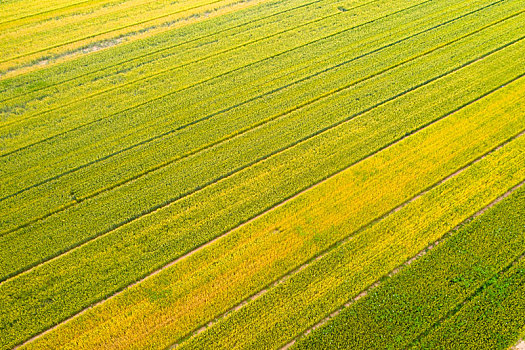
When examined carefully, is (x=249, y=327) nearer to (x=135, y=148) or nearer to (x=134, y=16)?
(x=135, y=148)

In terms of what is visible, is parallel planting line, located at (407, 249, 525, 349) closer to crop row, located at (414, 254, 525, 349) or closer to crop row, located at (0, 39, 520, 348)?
crop row, located at (414, 254, 525, 349)

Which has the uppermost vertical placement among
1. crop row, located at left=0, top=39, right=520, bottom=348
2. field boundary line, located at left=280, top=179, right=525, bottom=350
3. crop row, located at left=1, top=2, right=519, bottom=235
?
crop row, located at left=1, top=2, right=519, bottom=235

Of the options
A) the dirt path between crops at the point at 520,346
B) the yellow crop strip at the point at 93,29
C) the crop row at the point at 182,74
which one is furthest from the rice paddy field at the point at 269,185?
the yellow crop strip at the point at 93,29

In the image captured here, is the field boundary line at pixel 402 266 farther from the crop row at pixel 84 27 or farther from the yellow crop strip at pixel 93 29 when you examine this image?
the crop row at pixel 84 27

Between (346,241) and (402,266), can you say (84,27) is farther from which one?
(402,266)

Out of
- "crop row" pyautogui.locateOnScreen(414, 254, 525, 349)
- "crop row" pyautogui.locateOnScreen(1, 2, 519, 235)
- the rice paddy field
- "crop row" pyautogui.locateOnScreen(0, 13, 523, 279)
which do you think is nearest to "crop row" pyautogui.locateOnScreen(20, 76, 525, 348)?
the rice paddy field

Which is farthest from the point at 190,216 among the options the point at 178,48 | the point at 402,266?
the point at 178,48
